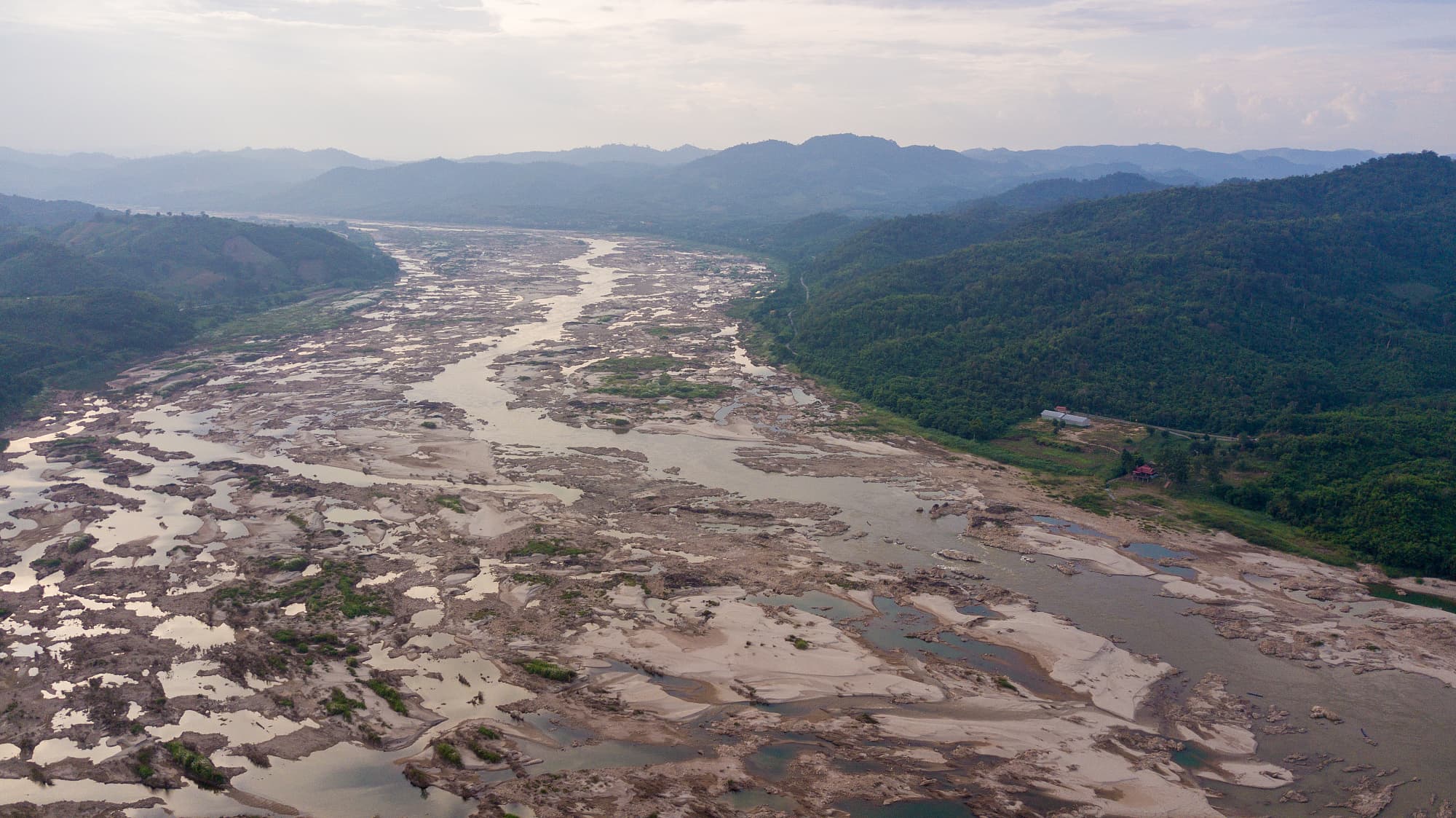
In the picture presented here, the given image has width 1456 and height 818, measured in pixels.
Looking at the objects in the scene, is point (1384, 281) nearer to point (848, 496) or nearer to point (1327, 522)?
point (1327, 522)

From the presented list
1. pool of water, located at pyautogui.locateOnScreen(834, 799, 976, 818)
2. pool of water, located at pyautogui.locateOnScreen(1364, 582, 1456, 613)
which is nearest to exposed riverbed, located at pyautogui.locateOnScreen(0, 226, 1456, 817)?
pool of water, located at pyautogui.locateOnScreen(834, 799, 976, 818)

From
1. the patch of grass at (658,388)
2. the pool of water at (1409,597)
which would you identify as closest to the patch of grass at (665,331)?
the patch of grass at (658,388)

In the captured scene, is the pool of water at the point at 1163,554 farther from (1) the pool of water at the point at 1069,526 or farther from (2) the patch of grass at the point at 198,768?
(2) the patch of grass at the point at 198,768

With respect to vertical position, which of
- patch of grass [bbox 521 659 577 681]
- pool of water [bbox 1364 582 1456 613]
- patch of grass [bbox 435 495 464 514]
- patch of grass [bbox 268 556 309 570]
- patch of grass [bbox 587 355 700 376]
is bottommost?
patch of grass [bbox 521 659 577 681]

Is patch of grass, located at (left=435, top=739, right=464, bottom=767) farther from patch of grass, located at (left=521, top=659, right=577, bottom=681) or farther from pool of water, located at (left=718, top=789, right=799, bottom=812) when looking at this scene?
pool of water, located at (left=718, top=789, right=799, bottom=812)

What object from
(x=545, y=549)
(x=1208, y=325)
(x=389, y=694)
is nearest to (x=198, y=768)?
(x=389, y=694)

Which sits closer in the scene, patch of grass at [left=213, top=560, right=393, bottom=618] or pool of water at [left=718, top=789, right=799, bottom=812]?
pool of water at [left=718, top=789, right=799, bottom=812]
